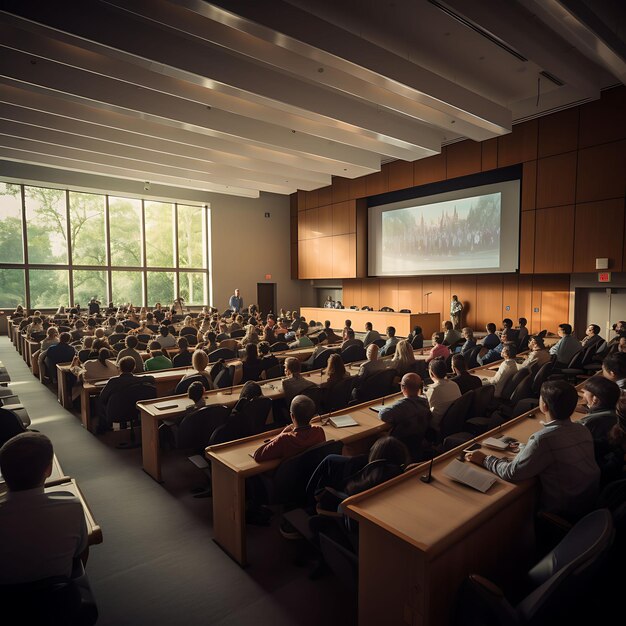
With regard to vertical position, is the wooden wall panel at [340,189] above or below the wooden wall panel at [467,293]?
above

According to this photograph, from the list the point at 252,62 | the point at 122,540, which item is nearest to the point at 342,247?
the point at 252,62

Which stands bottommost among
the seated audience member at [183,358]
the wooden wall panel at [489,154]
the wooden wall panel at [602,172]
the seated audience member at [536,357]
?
the seated audience member at [183,358]

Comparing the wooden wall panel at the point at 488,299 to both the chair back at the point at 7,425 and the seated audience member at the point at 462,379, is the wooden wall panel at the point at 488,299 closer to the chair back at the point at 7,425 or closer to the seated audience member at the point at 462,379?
the seated audience member at the point at 462,379

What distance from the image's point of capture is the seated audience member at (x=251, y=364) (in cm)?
620

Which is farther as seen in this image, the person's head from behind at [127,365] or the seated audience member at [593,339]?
the seated audience member at [593,339]

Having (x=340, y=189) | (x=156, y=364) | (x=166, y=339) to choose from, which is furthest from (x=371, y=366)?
(x=340, y=189)

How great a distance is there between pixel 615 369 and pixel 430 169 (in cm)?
1075

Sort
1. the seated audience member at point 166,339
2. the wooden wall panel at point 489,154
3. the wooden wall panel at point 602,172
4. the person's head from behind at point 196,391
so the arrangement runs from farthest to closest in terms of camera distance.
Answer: the wooden wall panel at point 489,154 → the wooden wall panel at point 602,172 → the seated audience member at point 166,339 → the person's head from behind at point 196,391

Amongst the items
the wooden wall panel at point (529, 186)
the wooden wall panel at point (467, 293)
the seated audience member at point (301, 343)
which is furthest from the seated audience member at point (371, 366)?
the wooden wall panel at point (467, 293)

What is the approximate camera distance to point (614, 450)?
273 cm

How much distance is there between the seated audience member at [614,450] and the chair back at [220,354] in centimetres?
557

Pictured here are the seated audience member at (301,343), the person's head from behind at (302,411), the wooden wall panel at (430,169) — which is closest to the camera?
the person's head from behind at (302,411)

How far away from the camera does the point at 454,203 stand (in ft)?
43.0

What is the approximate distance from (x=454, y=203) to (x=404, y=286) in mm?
3518
